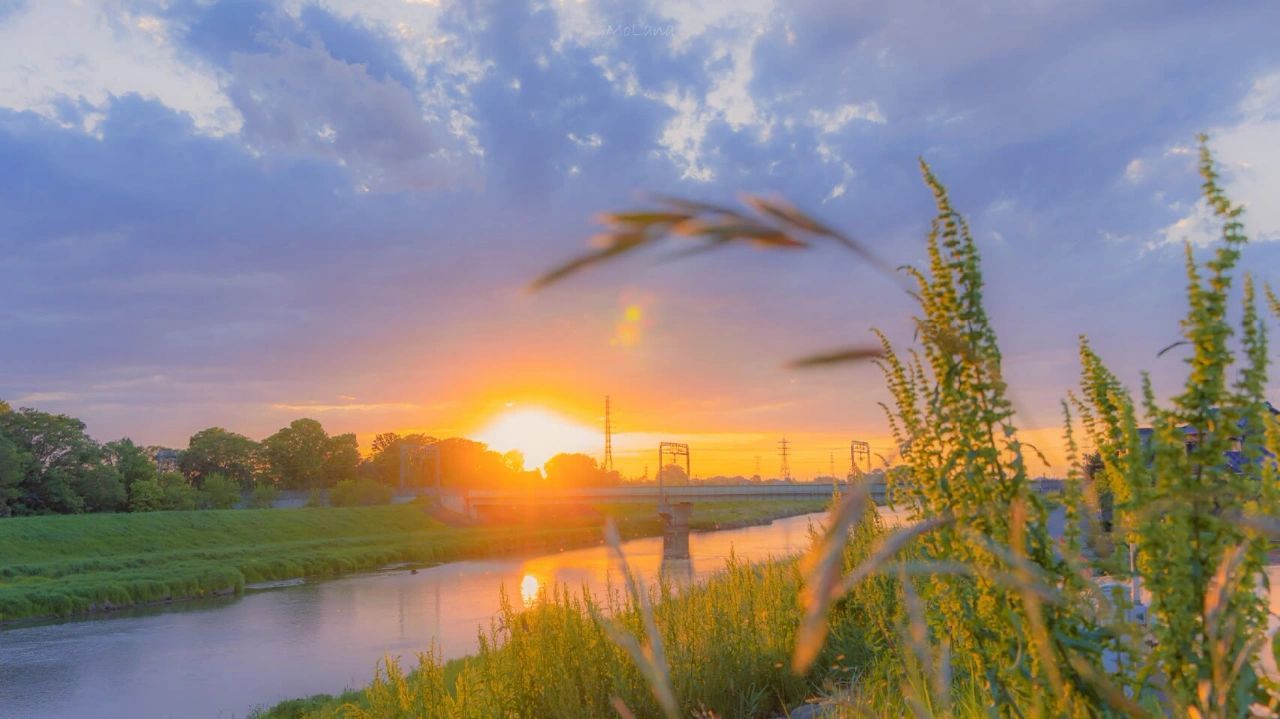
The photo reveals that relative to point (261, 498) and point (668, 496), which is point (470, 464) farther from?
point (668, 496)

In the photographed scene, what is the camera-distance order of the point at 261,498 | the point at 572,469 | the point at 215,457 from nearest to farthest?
the point at 261,498 < the point at 215,457 < the point at 572,469

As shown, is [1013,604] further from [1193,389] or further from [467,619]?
[467,619]

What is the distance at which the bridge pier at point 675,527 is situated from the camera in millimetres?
53500

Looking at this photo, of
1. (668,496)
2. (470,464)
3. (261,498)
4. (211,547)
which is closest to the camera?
(211,547)

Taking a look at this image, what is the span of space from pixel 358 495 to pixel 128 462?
18988mm

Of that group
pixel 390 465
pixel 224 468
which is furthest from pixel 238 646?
pixel 390 465

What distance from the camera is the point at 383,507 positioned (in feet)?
240

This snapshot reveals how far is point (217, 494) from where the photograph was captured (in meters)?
69.4

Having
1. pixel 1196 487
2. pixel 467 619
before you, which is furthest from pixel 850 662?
pixel 467 619

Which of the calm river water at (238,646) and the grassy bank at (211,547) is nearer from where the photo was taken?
the calm river water at (238,646)

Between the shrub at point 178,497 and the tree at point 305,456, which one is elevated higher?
the tree at point 305,456

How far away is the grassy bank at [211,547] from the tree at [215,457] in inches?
1023

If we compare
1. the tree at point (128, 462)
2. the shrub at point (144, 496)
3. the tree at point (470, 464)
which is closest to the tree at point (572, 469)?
the tree at point (470, 464)

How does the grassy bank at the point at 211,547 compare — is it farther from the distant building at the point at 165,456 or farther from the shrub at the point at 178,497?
the distant building at the point at 165,456
